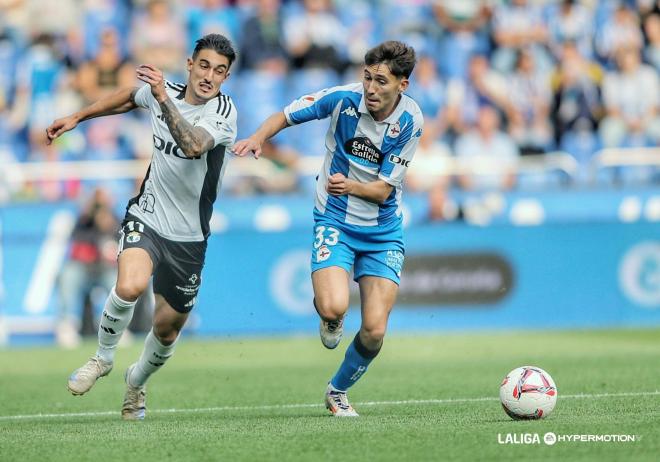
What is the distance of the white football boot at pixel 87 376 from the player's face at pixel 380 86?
272cm

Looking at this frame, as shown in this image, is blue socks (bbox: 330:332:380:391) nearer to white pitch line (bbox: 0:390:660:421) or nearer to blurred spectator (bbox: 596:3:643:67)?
white pitch line (bbox: 0:390:660:421)

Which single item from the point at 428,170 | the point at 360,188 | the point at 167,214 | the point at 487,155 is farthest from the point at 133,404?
the point at 487,155

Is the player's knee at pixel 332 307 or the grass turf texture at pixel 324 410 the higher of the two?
the player's knee at pixel 332 307

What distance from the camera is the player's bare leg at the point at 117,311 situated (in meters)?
9.05

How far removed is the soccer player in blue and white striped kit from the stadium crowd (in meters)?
9.92

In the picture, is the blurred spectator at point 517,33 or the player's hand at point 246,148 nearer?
the player's hand at point 246,148

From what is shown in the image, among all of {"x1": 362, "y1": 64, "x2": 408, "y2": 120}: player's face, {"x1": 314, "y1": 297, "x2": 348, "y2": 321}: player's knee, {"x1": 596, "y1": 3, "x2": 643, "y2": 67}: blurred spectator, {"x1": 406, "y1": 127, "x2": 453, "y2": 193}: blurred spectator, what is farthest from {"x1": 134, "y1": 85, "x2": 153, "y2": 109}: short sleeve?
{"x1": 596, "y1": 3, "x2": 643, "y2": 67}: blurred spectator

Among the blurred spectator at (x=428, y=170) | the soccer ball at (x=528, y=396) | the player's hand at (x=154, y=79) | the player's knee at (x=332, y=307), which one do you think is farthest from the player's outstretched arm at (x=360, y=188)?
the blurred spectator at (x=428, y=170)

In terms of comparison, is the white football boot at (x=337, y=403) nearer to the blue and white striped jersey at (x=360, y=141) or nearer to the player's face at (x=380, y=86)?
the blue and white striped jersey at (x=360, y=141)

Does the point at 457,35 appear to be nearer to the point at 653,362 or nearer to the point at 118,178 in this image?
the point at 118,178

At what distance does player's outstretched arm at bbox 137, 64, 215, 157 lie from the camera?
28.5 feet

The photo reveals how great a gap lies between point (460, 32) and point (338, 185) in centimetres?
1401

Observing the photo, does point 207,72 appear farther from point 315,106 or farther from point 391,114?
point 391,114

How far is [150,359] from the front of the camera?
9.64m
